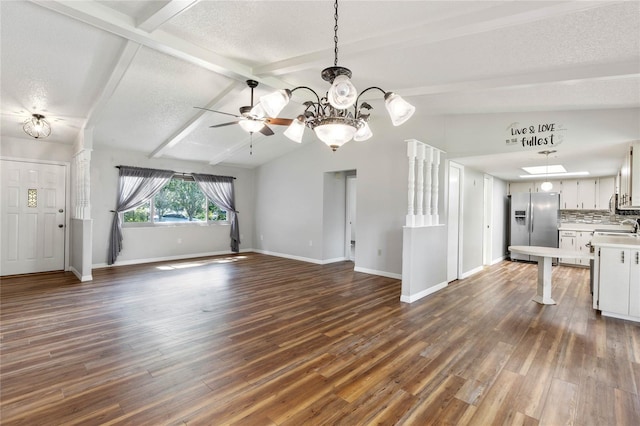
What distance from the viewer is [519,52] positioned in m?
2.85

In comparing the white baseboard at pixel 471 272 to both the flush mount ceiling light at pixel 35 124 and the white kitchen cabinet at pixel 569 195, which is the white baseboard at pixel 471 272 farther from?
the flush mount ceiling light at pixel 35 124

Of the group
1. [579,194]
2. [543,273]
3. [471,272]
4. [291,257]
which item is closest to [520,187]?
[579,194]

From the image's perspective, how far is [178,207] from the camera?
7844 mm

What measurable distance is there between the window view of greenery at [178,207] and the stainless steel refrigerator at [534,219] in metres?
7.94

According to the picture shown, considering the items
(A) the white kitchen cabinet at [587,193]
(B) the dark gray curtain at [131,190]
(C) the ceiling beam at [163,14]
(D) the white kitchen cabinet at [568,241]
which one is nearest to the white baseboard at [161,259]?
(B) the dark gray curtain at [131,190]

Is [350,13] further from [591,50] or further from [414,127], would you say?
[414,127]

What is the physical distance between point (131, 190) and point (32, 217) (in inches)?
68.5

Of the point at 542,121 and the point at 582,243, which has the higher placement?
the point at 542,121

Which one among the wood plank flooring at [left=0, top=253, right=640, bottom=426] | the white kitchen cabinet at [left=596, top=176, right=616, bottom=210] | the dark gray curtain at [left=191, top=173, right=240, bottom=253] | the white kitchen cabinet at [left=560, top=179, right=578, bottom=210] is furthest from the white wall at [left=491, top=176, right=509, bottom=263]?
the dark gray curtain at [left=191, top=173, right=240, bottom=253]

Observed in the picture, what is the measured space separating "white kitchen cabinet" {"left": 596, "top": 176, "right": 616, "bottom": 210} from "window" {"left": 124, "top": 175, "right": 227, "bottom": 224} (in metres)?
9.41

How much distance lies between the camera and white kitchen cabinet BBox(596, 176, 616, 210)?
22.8ft

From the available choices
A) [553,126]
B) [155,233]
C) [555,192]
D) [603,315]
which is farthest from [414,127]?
[155,233]

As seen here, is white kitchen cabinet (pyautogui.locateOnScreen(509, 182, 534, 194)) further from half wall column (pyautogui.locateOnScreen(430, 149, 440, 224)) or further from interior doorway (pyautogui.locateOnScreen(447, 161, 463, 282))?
half wall column (pyautogui.locateOnScreen(430, 149, 440, 224))

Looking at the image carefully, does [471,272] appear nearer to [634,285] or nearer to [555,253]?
[555,253]
